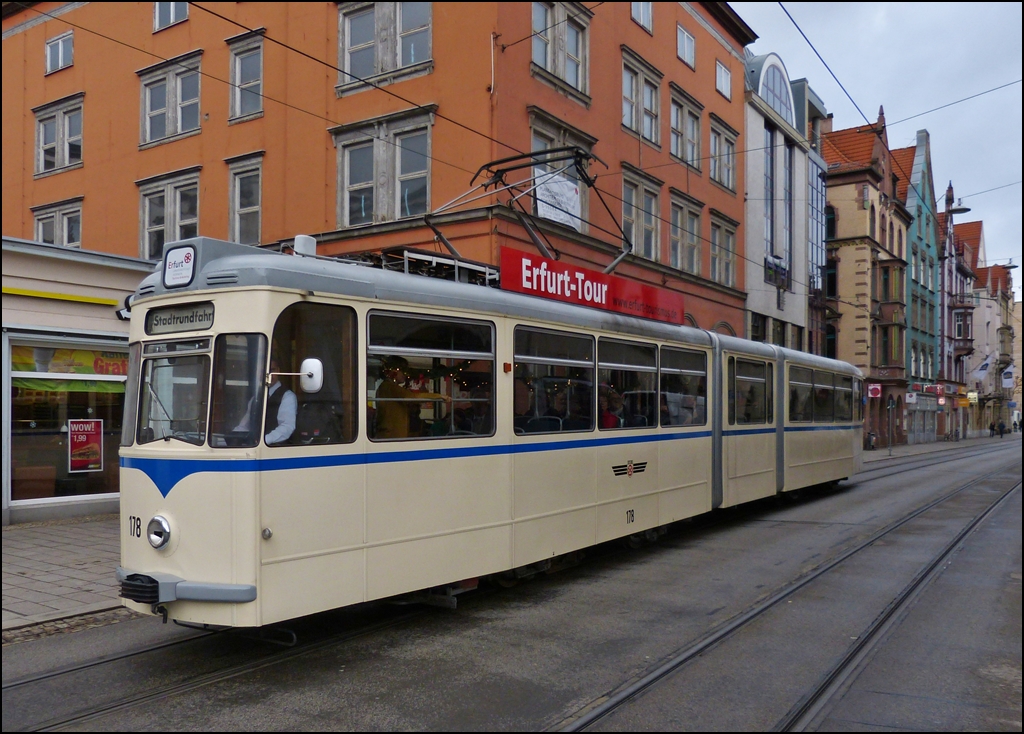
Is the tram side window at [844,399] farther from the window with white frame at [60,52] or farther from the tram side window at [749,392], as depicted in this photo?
the window with white frame at [60,52]

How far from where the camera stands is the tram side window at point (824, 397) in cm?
1614

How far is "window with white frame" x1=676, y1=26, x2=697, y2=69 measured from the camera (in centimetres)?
2455

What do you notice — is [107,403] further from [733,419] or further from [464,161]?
[733,419]

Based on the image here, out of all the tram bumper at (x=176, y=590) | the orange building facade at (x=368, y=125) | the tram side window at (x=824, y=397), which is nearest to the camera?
the tram bumper at (x=176, y=590)

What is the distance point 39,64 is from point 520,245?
53.4 ft

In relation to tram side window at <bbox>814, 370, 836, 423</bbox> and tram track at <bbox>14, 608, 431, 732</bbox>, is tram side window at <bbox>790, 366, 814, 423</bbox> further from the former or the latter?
tram track at <bbox>14, 608, 431, 732</bbox>

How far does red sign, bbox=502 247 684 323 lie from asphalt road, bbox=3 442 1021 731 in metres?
2.89

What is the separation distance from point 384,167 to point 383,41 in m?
2.61

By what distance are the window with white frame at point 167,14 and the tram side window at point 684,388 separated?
1676cm

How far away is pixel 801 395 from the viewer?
1530cm

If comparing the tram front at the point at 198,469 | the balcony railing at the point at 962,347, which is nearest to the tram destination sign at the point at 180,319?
the tram front at the point at 198,469

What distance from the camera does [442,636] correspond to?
6730mm

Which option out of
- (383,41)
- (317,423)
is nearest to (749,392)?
(317,423)

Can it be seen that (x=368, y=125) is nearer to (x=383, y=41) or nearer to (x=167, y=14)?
(x=383, y=41)
